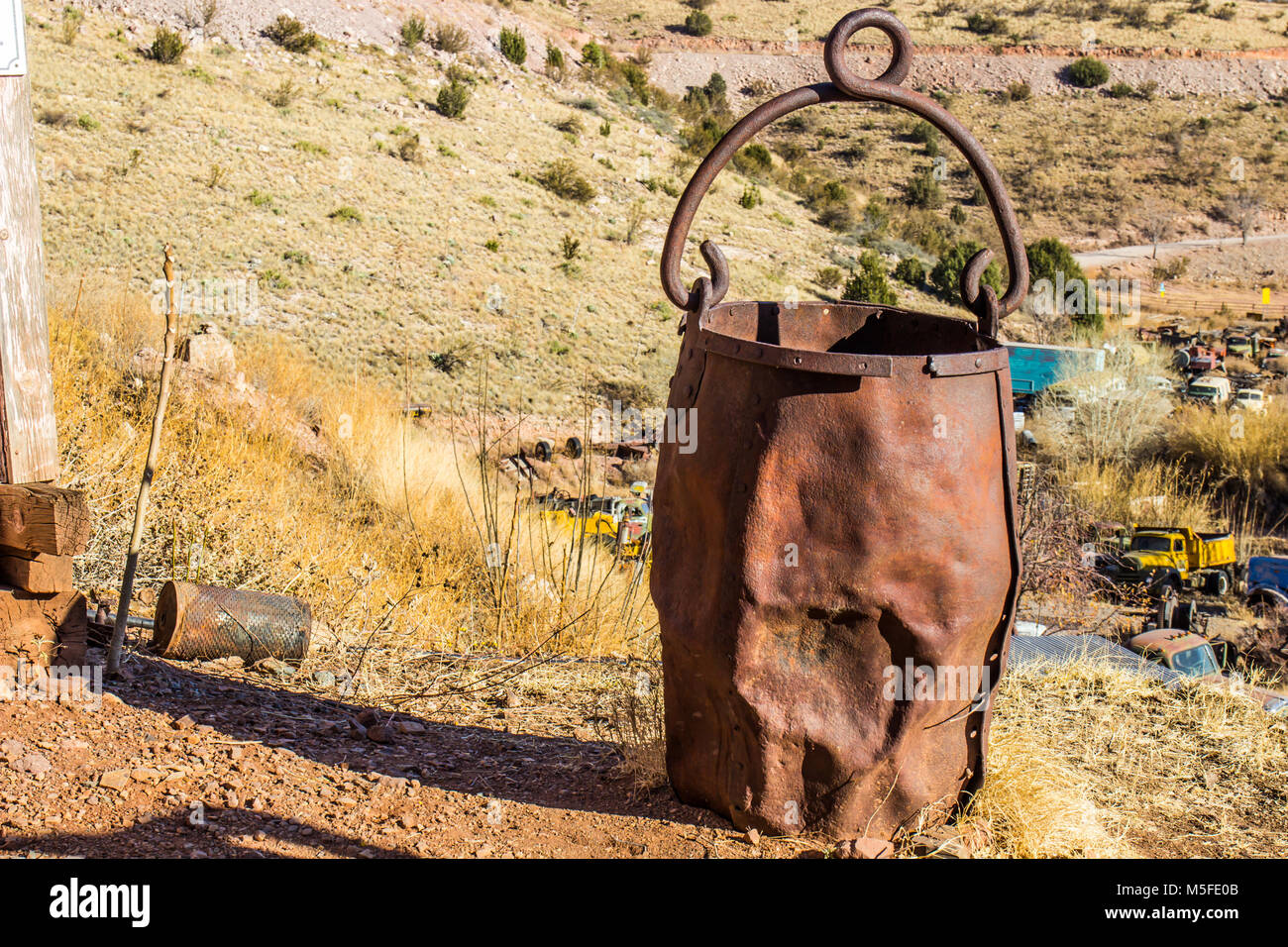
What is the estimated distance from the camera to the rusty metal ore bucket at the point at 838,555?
2586 mm

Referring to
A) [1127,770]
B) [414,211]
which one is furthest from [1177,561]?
[414,211]

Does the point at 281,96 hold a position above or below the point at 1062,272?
above

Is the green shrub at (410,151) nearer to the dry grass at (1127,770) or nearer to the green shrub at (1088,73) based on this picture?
the dry grass at (1127,770)

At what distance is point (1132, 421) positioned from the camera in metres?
20.1

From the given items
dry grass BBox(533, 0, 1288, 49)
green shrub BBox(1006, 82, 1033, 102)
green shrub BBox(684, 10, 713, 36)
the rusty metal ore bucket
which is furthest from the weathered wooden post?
green shrub BBox(684, 10, 713, 36)

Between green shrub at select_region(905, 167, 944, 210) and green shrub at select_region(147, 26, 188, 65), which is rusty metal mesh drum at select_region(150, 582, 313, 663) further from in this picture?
green shrub at select_region(905, 167, 944, 210)

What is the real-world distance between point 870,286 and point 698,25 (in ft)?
86.6

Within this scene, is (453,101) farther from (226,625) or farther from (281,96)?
(226,625)

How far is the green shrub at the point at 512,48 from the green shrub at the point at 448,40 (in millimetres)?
1915

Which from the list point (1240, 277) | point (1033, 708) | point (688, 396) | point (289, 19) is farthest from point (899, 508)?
point (1240, 277)

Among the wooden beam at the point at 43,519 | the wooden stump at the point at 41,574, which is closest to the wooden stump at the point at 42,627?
the wooden stump at the point at 41,574

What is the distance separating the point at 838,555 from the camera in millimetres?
2600

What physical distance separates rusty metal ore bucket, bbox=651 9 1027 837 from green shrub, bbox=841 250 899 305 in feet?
71.9
